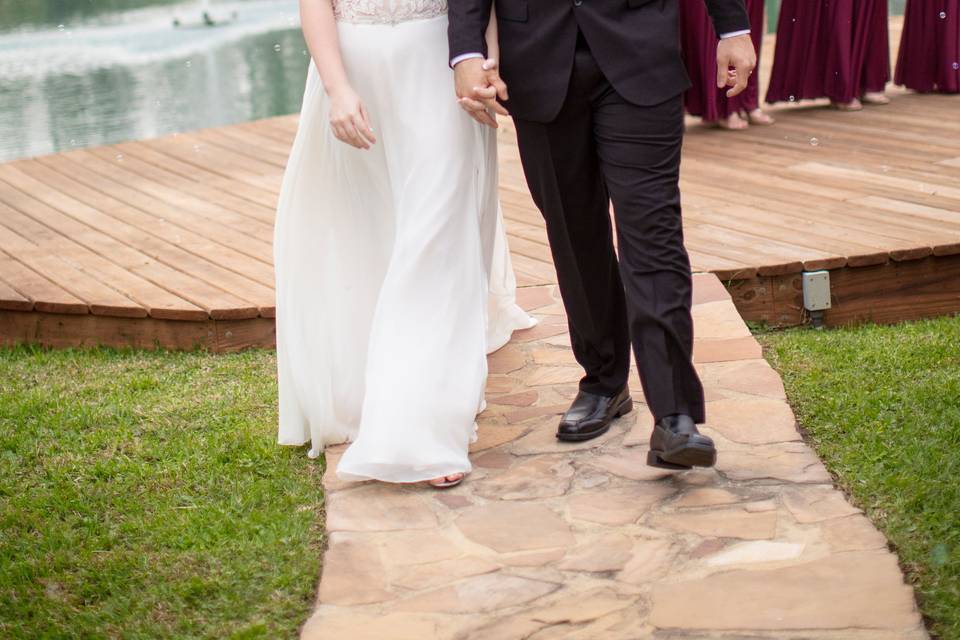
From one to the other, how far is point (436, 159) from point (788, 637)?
131 centimetres

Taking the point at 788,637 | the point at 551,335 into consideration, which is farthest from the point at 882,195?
the point at 788,637

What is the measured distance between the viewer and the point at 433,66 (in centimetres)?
284

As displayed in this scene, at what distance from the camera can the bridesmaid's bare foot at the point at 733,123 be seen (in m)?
6.68

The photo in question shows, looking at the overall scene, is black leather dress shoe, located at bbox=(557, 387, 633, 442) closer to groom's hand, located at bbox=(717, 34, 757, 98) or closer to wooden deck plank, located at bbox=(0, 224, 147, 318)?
groom's hand, located at bbox=(717, 34, 757, 98)

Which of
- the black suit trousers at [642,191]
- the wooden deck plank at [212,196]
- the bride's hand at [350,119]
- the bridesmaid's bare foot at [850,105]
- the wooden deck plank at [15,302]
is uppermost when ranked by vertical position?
the bride's hand at [350,119]

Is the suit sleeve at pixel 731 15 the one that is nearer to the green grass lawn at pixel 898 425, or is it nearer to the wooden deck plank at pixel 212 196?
the green grass lawn at pixel 898 425

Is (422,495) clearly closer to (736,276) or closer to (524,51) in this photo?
(524,51)

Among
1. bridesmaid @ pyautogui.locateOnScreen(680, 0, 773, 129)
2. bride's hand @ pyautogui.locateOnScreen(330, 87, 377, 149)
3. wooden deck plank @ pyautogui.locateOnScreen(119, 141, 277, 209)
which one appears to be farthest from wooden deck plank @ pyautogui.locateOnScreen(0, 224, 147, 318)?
bridesmaid @ pyautogui.locateOnScreen(680, 0, 773, 129)

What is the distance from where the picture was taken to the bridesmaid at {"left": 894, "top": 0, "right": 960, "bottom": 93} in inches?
283

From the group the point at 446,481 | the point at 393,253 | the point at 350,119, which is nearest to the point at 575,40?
the point at 350,119

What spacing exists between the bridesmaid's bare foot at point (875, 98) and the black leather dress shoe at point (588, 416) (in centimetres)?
453

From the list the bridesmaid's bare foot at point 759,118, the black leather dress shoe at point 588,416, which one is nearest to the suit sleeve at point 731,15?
the black leather dress shoe at point 588,416

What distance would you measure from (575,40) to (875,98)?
4.89m

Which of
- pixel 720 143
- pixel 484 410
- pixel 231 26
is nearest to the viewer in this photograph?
pixel 484 410
